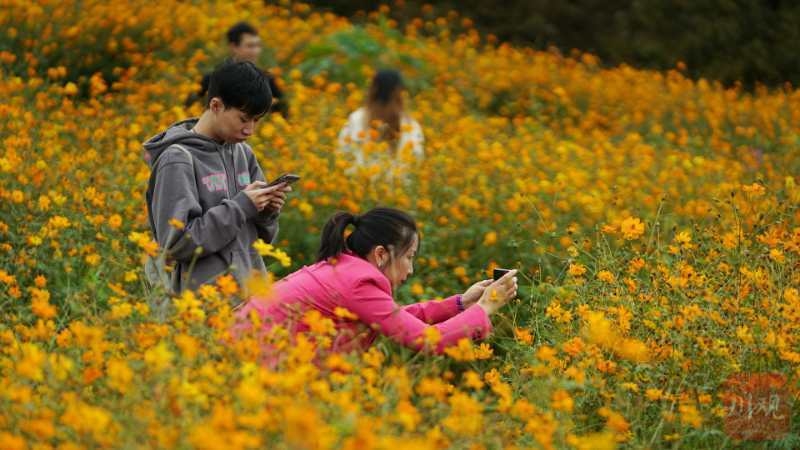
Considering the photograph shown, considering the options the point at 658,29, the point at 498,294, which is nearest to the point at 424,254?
the point at 498,294

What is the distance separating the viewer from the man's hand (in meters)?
3.56

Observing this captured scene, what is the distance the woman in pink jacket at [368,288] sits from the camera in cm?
343

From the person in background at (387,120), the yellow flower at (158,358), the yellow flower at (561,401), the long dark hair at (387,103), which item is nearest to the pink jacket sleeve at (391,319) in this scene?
the yellow flower at (561,401)

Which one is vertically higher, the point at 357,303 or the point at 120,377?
the point at 120,377

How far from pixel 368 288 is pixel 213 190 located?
56cm

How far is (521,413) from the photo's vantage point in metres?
2.71

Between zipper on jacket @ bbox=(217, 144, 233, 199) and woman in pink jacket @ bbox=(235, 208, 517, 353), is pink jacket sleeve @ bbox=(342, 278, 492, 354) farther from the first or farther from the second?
zipper on jacket @ bbox=(217, 144, 233, 199)

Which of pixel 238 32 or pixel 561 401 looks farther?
pixel 238 32

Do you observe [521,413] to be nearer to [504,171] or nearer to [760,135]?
[504,171]

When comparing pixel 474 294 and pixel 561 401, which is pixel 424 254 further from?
pixel 561 401

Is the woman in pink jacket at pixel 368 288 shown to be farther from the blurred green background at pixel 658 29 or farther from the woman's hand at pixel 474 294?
the blurred green background at pixel 658 29

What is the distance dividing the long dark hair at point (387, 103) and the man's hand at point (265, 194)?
281cm

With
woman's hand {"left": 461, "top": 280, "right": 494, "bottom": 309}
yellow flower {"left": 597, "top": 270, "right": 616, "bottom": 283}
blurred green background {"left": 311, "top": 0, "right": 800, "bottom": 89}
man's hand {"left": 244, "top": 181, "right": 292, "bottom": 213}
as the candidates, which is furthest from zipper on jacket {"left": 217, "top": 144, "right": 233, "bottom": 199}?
blurred green background {"left": 311, "top": 0, "right": 800, "bottom": 89}

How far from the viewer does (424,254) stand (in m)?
5.30
